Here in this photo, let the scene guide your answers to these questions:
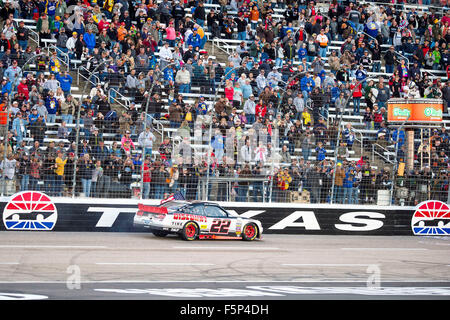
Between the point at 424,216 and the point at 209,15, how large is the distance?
12443mm

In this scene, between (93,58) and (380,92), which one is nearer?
(93,58)

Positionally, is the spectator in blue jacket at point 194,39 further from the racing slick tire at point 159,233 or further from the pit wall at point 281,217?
the racing slick tire at point 159,233

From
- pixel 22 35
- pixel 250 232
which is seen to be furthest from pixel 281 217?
pixel 22 35

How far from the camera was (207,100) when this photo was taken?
24.7 meters

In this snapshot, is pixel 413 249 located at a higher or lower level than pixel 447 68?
lower

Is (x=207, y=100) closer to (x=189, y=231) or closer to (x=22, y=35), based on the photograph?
(x=189, y=231)

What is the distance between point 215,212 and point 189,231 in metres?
0.85

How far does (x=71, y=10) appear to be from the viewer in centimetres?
2892

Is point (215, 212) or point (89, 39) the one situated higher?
point (89, 39)

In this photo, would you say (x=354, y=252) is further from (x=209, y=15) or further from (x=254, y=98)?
(x=209, y=15)

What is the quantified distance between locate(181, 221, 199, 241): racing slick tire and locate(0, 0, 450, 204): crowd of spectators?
1.23 meters

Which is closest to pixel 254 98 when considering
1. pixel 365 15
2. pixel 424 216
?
pixel 424 216

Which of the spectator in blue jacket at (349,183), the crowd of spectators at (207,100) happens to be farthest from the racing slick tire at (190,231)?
the spectator in blue jacket at (349,183)

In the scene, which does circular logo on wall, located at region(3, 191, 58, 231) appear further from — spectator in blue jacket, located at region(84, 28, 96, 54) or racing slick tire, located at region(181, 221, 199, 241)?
spectator in blue jacket, located at region(84, 28, 96, 54)
